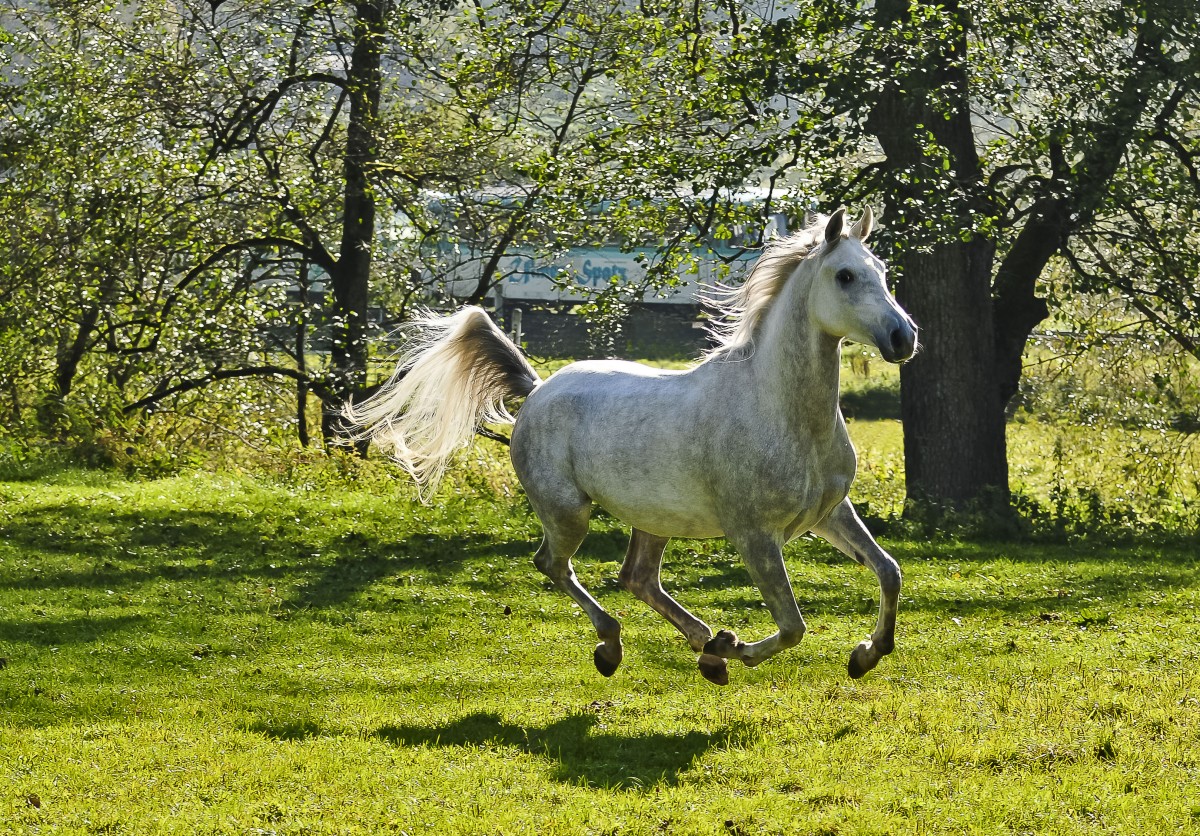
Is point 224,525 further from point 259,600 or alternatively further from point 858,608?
point 858,608

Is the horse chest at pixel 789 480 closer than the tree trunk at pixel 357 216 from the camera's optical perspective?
Yes

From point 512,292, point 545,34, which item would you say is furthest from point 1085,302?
point 512,292

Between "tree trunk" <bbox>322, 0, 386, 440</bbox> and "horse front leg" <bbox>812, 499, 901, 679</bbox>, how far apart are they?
11.1m

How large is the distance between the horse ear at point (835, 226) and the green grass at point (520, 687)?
2.64 metres

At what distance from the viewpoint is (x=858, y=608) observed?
11727mm

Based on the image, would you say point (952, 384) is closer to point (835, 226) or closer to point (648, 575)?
point (648, 575)

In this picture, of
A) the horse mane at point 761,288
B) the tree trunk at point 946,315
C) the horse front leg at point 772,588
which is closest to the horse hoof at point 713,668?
the horse front leg at point 772,588

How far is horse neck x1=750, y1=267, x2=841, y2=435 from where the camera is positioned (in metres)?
6.95

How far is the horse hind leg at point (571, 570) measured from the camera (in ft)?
26.8

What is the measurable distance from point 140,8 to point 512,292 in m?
23.8

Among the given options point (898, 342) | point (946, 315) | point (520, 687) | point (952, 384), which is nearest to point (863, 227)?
point (898, 342)

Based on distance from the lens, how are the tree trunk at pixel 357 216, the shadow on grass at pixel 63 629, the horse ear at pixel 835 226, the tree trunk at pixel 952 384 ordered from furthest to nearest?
the tree trunk at pixel 357 216 < the tree trunk at pixel 952 384 < the shadow on grass at pixel 63 629 < the horse ear at pixel 835 226

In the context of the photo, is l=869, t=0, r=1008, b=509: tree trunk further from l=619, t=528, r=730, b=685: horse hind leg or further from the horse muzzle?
the horse muzzle

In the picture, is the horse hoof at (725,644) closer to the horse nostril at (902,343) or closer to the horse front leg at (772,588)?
the horse front leg at (772,588)
